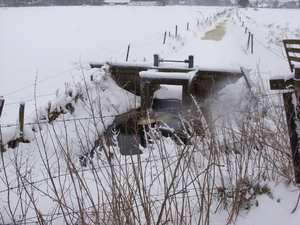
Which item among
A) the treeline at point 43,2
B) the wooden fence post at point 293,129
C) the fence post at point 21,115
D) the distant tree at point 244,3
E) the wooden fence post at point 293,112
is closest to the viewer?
the wooden fence post at point 293,112

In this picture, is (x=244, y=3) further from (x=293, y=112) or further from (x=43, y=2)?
(x=293, y=112)

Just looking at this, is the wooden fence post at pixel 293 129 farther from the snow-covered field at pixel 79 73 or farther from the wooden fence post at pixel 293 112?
the snow-covered field at pixel 79 73

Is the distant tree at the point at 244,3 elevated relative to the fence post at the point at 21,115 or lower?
elevated

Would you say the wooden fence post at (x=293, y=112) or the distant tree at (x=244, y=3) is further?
the distant tree at (x=244, y=3)

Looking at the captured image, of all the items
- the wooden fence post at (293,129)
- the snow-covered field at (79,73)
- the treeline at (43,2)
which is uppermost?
the treeline at (43,2)

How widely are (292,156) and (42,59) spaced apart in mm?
11643

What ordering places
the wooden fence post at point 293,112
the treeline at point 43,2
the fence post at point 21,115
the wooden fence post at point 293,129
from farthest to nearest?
the treeline at point 43,2, the fence post at point 21,115, the wooden fence post at point 293,129, the wooden fence post at point 293,112

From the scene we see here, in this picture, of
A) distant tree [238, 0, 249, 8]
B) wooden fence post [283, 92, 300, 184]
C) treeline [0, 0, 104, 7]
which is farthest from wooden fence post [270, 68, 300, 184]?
distant tree [238, 0, 249, 8]

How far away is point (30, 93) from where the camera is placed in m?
8.57

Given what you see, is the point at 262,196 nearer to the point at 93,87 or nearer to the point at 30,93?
the point at 93,87

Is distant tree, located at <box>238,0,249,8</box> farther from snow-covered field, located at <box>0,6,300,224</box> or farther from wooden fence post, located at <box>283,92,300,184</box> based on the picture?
wooden fence post, located at <box>283,92,300,184</box>

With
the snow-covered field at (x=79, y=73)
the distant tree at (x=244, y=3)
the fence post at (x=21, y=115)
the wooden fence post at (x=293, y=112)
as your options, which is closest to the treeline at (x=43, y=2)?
the snow-covered field at (x=79, y=73)

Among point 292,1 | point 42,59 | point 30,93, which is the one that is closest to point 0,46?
point 42,59

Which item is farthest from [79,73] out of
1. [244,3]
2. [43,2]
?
[244,3]
